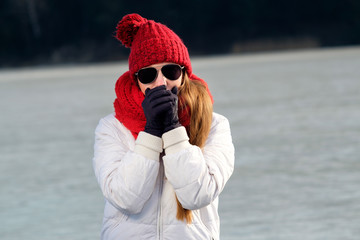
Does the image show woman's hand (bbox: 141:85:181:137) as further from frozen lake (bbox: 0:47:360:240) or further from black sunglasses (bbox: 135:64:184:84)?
frozen lake (bbox: 0:47:360:240)

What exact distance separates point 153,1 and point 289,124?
219ft

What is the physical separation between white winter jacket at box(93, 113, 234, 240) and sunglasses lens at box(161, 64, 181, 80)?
17 centimetres

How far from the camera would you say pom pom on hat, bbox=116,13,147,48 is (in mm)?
2171

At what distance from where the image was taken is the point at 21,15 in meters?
73.0

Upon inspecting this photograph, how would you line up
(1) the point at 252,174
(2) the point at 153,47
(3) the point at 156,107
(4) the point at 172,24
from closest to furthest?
(3) the point at 156,107, (2) the point at 153,47, (1) the point at 252,174, (4) the point at 172,24

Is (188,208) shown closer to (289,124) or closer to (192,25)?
(289,124)

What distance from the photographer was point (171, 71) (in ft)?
6.98

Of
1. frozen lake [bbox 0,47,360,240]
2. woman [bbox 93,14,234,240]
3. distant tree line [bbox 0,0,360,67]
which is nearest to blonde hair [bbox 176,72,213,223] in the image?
woman [bbox 93,14,234,240]

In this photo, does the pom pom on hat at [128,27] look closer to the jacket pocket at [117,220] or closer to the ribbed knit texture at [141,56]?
the ribbed knit texture at [141,56]

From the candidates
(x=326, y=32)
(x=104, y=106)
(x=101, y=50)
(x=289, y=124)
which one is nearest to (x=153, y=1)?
(x=101, y=50)

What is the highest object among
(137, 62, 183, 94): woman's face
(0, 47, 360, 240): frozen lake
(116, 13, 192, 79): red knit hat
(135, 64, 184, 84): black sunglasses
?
(116, 13, 192, 79): red knit hat

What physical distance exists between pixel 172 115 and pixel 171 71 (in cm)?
16

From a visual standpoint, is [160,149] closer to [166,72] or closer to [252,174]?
[166,72]

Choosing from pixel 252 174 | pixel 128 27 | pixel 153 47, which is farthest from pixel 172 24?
pixel 153 47
